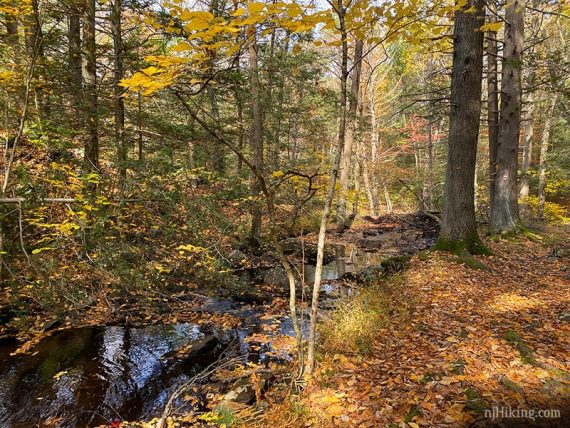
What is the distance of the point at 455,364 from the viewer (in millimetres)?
3516

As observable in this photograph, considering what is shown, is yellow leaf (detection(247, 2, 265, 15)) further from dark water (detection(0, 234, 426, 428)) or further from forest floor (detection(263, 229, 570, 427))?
dark water (detection(0, 234, 426, 428))

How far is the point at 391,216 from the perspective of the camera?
19.0 meters

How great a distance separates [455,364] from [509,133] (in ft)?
29.4

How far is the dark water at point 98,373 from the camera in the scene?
4.24m

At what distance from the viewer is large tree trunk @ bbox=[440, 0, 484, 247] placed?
6.98m

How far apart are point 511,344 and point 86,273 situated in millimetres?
6407

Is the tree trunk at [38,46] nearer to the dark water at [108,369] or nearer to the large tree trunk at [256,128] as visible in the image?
the dark water at [108,369]

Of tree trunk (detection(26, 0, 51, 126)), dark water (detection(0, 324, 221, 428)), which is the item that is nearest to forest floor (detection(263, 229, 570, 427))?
dark water (detection(0, 324, 221, 428))

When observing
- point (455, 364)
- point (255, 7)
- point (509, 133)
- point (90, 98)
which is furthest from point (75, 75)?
point (509, 133)

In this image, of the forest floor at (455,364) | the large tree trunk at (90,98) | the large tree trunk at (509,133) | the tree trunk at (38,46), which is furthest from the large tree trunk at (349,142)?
the tree trunk at (38,46)

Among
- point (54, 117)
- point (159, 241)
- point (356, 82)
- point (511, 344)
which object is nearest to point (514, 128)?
point (356, 82)

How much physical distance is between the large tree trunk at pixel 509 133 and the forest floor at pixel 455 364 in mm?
4288

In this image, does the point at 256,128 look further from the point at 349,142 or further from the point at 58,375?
the point at 58,375

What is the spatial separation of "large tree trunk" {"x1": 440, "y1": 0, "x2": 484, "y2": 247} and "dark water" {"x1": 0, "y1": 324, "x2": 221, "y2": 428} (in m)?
5.72
